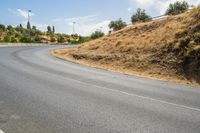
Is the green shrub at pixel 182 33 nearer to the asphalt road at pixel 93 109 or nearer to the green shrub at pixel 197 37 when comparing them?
the green shrub at pixel 197 37

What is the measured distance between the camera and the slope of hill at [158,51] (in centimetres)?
2203

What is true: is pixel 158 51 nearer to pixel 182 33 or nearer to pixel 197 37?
pixel 182 33

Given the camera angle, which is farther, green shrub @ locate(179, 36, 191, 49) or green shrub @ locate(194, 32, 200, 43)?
green shrub @ locate(179, 36, 191, 49)

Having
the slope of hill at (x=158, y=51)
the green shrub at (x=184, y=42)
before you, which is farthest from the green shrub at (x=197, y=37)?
the green shrub at (x=184, y=42)

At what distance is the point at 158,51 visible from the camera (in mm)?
26125

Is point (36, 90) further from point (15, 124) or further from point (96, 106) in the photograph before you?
point (15, 124)

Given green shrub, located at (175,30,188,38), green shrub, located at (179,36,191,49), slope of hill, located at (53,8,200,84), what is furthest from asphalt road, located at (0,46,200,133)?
green shrub, located at (175,30,188,38)

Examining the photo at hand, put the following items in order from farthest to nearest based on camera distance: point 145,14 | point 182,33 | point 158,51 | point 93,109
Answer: point 145,14 → point 182,33 → point 158,51 → point 93,109

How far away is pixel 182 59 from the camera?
75.4ft

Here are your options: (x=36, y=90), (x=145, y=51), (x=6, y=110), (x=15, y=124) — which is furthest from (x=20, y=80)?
(x=145, y=51)

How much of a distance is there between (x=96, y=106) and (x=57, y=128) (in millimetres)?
2680

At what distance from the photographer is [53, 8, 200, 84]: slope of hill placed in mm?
22031

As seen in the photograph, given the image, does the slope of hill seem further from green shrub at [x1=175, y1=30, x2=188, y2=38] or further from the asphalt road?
the asphalt road

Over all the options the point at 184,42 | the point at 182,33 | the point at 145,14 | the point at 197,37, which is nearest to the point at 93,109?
the point at 184,42
